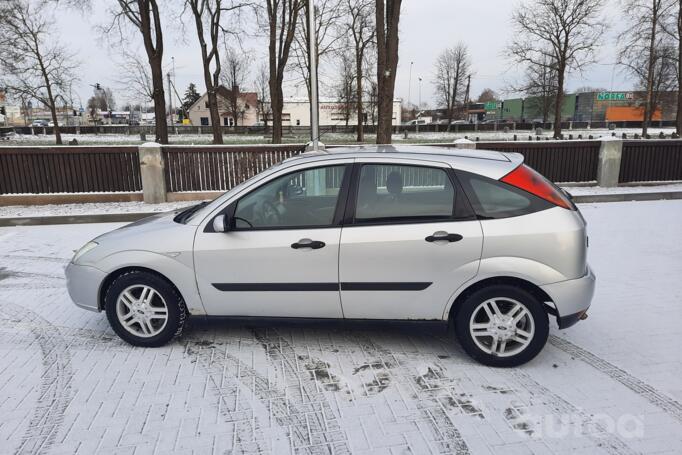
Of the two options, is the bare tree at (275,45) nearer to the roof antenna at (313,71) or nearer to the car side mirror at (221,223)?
the roof antenna at (313,71)

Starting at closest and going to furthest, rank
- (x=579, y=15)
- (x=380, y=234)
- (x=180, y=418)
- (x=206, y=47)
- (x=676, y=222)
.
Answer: (x=180, y=418) < (x=380, y=234) < (x=676, y=222) < (x=206, y=47) < (x=579, y=15)

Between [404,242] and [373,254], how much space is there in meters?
0.25

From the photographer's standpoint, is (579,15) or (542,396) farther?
(579,15)

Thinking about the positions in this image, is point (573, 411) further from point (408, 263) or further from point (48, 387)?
point (48, 387)

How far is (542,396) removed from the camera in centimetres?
316

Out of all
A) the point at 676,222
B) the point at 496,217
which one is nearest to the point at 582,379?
the point at 496,217

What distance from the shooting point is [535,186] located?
346cm

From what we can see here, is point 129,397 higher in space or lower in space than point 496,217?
lower

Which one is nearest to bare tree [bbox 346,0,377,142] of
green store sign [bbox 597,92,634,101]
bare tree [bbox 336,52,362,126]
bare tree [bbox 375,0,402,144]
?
bare tree [bbox 336,52,362,126]

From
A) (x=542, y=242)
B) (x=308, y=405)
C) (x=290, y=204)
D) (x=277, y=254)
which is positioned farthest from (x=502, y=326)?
(x=290, y=204)

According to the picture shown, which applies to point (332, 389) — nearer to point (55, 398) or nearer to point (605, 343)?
point (55, 398)

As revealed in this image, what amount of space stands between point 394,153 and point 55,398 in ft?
10.1

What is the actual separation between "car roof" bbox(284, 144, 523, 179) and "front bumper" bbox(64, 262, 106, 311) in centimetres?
189

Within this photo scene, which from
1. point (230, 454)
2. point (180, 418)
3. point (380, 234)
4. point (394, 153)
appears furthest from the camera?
point (394, 153)
